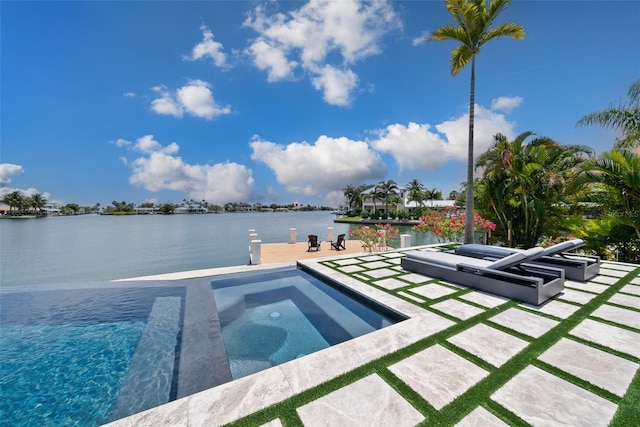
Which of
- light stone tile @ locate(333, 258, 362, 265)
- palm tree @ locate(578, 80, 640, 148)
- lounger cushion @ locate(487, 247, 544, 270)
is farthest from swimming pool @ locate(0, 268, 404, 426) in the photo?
palm tree @ locate(578, 80, 640, 148)

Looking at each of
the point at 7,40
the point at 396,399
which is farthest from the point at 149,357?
the point at 7,40

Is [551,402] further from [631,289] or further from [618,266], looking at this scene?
[618,266]

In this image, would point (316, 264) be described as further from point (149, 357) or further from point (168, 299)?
point (149, 357)

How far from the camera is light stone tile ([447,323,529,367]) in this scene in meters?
2.66

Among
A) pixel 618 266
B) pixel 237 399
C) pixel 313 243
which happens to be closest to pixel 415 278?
pixel 237 399

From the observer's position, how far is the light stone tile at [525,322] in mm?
3212

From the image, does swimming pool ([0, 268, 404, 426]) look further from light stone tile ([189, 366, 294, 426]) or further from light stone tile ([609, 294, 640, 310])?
light stone tile ([609, 294, 640, 310])

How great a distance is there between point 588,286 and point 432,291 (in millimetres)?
3220

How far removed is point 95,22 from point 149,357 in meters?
10.2

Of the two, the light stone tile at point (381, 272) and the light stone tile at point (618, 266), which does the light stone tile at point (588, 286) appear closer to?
the light stone tile at point (618, 266)

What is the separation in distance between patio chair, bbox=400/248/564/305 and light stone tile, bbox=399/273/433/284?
0.17 m

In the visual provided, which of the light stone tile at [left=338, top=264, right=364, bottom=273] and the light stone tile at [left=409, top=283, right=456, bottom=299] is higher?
the light stone tile at [left=338, top=264, right=364, bottom=273]

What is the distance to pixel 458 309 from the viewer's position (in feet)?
13.0

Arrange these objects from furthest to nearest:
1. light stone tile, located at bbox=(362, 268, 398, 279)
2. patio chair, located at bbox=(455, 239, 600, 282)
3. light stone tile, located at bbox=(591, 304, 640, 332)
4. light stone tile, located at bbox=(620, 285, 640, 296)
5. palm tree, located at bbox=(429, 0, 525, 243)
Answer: palm tree, located at bbox=(429, 0, 525, 243), light stone tile, located at bbox=(362, 268, 398, 279), patio chair, located at bbox=(455, 239, 600, 282), light stone tile, located at bbox=(620, 285, 640, 296), light stone tile, located at bbox=(591, 304, 640, 332)
